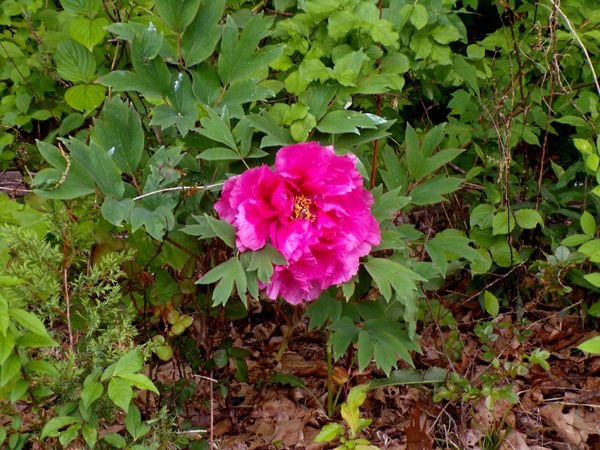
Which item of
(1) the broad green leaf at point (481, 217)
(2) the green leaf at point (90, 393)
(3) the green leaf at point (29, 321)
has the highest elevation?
(3) the green leaf at point (29, 321)

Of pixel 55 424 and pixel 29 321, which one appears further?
pixel 55 424

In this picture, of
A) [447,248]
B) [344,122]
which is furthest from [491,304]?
[344,122]

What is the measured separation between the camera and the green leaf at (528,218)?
253 cm

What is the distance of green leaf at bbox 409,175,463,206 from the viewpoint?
202 centimetres

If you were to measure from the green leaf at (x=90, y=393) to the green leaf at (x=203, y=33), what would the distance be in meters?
0.77

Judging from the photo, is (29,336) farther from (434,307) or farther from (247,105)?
(434,307)

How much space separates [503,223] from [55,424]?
1576mm

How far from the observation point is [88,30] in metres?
2.13

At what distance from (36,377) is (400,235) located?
85 centimetres

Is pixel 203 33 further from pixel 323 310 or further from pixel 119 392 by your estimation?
pixel 119 392

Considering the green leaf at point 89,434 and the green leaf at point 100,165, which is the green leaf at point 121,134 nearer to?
the green leaf at point 100,165

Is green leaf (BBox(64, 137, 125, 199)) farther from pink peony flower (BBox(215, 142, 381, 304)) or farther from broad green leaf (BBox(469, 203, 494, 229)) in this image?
broad green leaf (BBox(469, 203, 494, 229))

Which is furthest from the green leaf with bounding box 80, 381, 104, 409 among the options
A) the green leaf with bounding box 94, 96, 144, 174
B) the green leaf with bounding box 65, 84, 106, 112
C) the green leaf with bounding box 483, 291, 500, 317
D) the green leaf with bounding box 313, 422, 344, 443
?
the green leaf with bounding box 483, 291, 500, 317

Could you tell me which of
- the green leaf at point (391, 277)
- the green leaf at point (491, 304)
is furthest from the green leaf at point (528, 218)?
the green leaf at point (391, 277)
